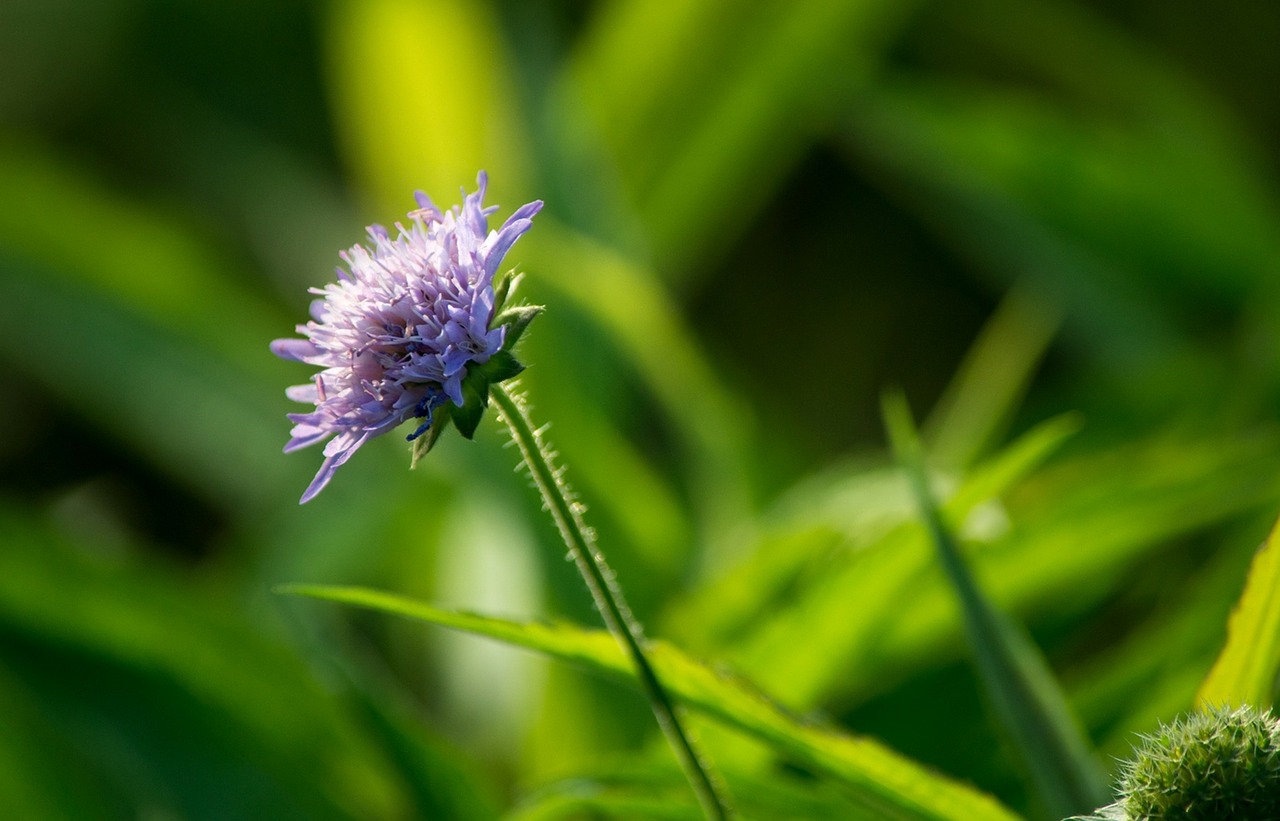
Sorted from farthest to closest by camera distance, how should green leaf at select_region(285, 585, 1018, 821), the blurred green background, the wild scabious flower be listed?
the blurred green background
green leaf at select_region(285, 585, 1018, 821)
the wild scabious flower

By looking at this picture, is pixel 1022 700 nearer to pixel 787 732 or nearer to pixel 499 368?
pixel 787 732

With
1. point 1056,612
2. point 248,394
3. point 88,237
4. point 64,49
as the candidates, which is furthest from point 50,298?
point 1056,612

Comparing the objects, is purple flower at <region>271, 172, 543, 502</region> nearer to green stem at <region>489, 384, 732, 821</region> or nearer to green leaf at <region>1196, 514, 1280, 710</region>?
green stem at <region>489, 384, 732, 821</region>

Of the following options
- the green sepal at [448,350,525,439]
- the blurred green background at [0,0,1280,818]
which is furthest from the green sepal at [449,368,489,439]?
the blurred green background at [0,0,1280,818]

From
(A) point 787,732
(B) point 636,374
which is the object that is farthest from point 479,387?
(B) point 636,374

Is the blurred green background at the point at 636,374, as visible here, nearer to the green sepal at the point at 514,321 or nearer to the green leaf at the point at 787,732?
the green leaf at the point at 787,732

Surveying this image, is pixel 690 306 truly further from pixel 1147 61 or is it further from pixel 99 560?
pixel 99 560

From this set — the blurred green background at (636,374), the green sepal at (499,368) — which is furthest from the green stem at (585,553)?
the blurred green background at (636,374)
